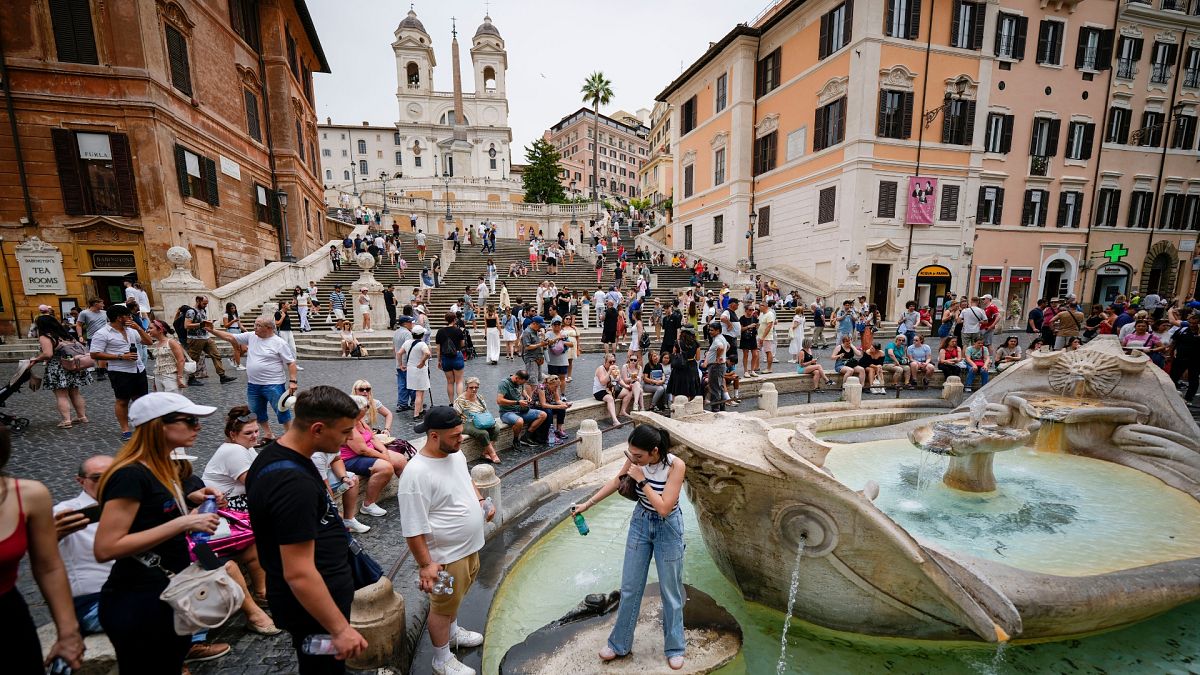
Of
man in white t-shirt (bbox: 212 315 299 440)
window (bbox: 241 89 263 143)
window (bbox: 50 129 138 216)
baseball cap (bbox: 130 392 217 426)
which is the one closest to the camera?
baseball cap (bbox: 130 392 217 426)

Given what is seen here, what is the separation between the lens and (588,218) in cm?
→ 4597

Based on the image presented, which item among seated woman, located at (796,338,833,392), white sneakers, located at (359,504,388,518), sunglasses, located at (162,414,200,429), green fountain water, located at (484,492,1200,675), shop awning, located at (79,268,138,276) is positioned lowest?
green fountain water, located at (484,492,1200,675)

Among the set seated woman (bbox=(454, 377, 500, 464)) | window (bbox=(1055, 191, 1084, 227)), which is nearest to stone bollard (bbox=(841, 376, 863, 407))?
seated woman (bbox=(454, 377, 500, 464))

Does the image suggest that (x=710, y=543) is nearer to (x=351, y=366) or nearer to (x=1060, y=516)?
(x=1060, y=516)

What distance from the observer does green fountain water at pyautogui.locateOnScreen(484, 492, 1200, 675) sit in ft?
10.7

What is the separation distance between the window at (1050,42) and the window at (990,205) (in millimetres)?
6481

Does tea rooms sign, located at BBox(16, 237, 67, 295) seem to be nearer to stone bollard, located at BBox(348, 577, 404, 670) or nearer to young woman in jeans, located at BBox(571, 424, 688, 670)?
stone bollard, located at BBox(348, 577, 404, 670)

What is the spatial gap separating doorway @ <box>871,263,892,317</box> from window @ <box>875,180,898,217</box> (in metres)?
2.29

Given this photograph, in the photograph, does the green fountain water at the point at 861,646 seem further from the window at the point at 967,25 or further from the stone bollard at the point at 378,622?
the window at the point at 967,25

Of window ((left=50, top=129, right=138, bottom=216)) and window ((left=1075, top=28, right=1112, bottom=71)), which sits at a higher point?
window ((left=1075, top=28, right=1112, bottom=71))

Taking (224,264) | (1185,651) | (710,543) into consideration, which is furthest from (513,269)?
(1185,651)

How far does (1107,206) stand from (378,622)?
36701mm

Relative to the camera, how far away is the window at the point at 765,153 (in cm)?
2527

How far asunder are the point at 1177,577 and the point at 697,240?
2918 cm
